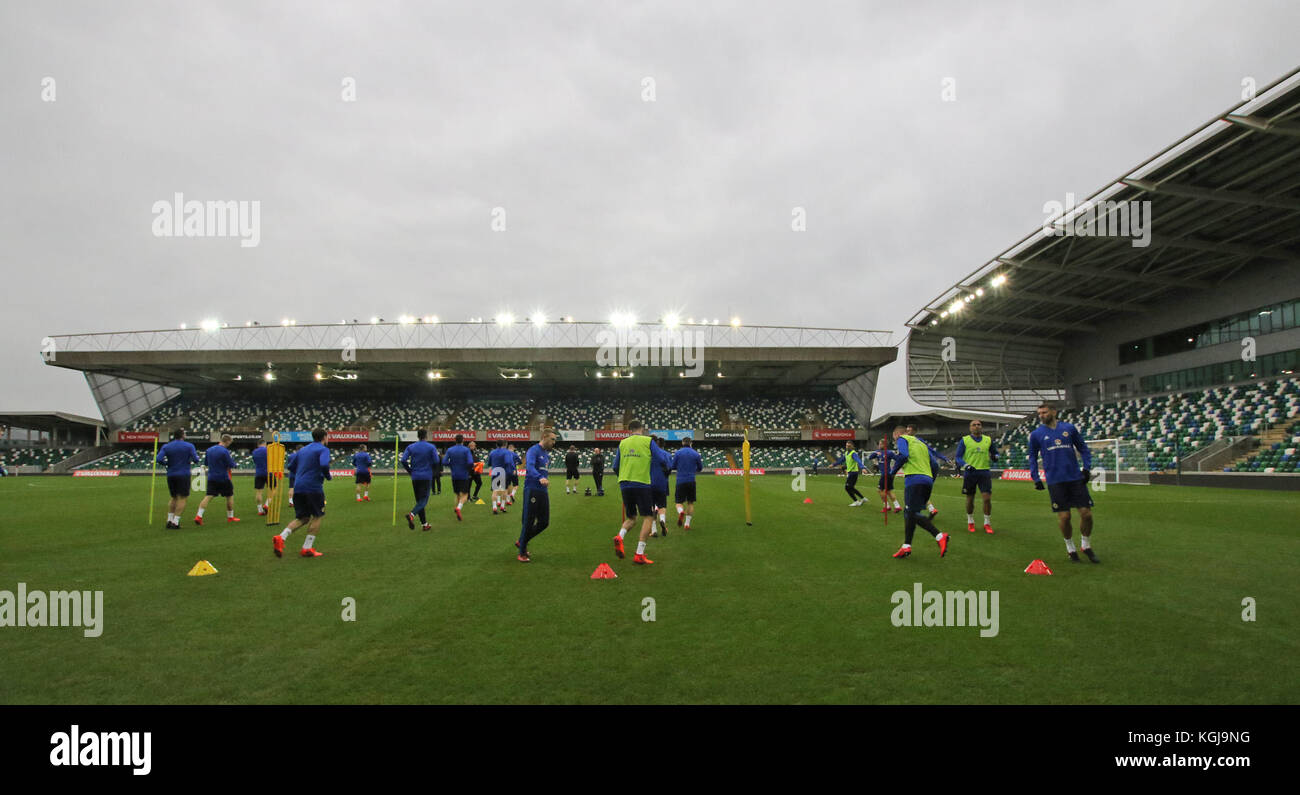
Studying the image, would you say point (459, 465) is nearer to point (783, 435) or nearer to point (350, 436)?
point (783, 435)

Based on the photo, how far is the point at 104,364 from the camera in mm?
52906

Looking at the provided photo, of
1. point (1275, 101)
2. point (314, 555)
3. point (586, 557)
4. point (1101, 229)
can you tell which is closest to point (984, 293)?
point (1101, 229)

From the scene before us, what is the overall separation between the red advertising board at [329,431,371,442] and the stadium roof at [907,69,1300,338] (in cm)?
4932

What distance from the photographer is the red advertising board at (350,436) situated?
5697 cm

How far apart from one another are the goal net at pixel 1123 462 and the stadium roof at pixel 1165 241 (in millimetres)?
9522

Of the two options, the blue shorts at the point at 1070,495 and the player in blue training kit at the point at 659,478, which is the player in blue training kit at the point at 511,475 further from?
the blue shorts at the point at 1070,495

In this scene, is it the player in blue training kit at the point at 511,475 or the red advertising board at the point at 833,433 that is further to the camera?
the red advertising board at the point at 833,433

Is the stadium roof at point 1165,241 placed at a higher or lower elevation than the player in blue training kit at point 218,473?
higher

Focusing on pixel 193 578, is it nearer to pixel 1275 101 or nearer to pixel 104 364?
pixel 1275 101

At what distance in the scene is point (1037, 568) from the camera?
7789 mm

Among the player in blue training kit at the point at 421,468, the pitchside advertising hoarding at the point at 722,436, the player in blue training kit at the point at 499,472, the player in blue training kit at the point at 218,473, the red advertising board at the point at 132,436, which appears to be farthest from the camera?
the pitchside advertising hoarding at the point at 722,436

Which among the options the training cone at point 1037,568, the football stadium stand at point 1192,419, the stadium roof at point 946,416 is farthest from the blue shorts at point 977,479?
the stadium roof at point 946,416

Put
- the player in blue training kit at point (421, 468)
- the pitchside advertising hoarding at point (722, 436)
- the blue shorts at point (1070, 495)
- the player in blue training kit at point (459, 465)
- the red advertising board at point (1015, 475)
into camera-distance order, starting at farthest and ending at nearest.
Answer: the pitchside advertising hoarding at point (722, 436), the red advertising board at point (1015, 475), the player in blue training kit at point (459, 465), the player in blue training kit at point (421, 468), the blue shorts at point (1070, 495)
